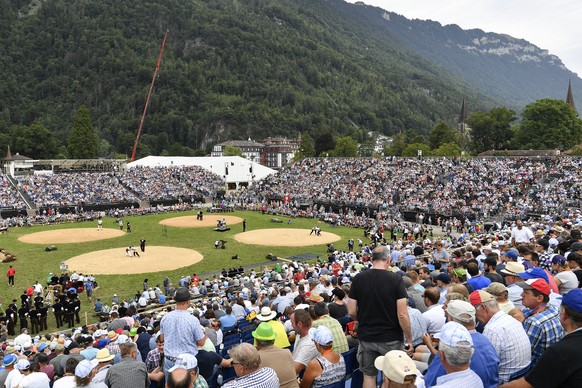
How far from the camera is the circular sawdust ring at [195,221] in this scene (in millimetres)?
45531

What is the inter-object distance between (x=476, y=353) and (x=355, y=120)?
19305cm

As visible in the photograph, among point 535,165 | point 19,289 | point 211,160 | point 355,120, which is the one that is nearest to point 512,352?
point 19,289

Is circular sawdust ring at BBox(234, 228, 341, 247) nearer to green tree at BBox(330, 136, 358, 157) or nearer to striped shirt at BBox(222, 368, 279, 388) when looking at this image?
striped shirt at BBox(222, 368, 279, 388)

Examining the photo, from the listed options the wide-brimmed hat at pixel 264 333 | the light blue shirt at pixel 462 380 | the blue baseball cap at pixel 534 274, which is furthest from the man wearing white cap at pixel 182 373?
the blue baseball cap at pixel 534 274

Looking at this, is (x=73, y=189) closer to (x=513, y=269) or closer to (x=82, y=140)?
(x=82, y=140)

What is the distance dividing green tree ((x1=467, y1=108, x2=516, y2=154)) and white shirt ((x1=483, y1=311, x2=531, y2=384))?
9018 centimetres

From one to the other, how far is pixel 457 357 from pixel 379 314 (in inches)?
69.6

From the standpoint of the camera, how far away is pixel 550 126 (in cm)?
7675

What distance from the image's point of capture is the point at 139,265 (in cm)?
2881

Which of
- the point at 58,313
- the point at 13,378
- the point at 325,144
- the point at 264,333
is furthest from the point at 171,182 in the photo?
the point at 264,333

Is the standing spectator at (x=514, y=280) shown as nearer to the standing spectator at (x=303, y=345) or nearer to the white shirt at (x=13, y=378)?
the standing spectator at (x=303, y=345)

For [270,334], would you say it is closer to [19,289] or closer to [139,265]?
[19,289]

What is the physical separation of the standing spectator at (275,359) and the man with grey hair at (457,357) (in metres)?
1.88

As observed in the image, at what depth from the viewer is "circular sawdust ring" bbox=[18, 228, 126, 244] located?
122 ft
